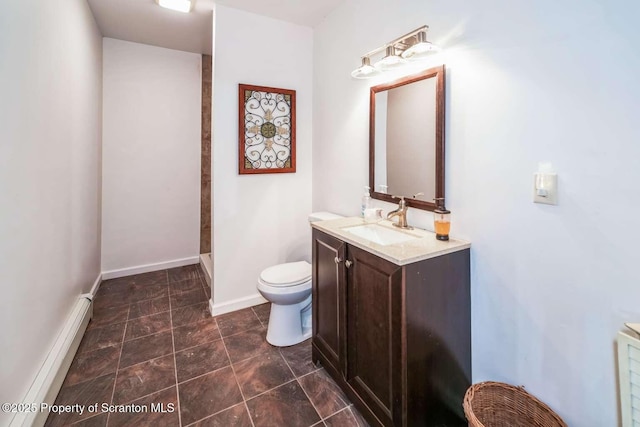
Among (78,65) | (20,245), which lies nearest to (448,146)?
(20,245)

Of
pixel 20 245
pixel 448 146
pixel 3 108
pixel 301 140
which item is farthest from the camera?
pixel 301 140

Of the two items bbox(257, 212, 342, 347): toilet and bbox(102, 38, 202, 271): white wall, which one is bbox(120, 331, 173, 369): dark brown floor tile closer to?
bbox(257, 212, 342, 347): toilet

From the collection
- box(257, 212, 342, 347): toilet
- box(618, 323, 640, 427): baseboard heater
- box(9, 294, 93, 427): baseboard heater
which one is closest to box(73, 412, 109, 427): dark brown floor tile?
box(9, 294, 93, 427): baseboard heater

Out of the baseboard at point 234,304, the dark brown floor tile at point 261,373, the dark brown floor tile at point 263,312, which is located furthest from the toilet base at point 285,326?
the baseboard at point 234,304

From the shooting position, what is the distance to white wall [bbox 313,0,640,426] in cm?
94

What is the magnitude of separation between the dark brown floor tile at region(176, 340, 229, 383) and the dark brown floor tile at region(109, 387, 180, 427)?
14 cm

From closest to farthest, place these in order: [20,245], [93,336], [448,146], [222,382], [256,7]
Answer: [20,245] < [448,146] < [222,382] < [93,336] < [256,7]

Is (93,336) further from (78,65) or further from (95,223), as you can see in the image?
(78,65)

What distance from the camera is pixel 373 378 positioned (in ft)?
4.39

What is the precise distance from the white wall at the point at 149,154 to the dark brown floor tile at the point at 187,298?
2.76 feet

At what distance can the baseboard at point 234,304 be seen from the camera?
8.00 ft

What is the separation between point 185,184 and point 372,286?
2.88m

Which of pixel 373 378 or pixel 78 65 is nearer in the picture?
pixel 373 378

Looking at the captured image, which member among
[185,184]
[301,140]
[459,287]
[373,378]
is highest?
[301,140]
